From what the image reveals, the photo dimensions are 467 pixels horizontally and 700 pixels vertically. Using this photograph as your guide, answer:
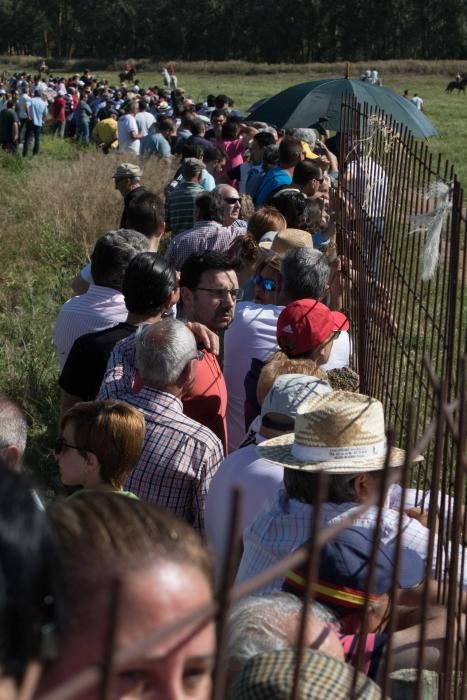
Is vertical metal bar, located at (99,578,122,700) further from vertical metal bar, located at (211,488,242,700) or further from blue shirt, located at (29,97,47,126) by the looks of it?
blue shirt, located at (29,97,47,126)

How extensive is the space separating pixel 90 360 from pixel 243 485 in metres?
1.68

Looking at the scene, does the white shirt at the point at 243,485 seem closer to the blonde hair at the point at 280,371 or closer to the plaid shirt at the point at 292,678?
the blonde hair at the point at 280,371

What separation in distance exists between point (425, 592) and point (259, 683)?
13.3 inches

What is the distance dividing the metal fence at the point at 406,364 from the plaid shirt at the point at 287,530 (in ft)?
0.36

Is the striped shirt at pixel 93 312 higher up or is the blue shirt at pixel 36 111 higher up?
the blue shirt at pixel 36 111

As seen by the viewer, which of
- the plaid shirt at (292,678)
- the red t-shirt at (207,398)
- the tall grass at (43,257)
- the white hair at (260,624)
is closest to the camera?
the plaid shirt at (292,678)

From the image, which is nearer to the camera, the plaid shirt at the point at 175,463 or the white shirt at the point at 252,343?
the plaid shirt at the point at 175,463

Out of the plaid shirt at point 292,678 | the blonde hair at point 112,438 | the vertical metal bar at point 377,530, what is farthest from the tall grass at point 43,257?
the vertical metal bar at point 377,530

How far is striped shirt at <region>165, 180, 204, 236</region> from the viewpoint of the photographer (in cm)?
836

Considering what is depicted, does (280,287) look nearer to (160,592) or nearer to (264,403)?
(264,403)

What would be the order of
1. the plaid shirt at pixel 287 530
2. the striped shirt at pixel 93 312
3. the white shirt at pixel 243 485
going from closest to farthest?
the plaid shirt at pixel 287 530, the white shirt at pixel 243 485, the striped shirt at pixel 93 312

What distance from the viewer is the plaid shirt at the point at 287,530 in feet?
9.16

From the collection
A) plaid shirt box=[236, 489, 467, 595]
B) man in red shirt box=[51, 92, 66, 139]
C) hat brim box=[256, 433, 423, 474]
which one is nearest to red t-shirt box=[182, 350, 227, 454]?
hat brim box=[256, 433, 423, 474]

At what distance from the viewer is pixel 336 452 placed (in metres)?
2.99
